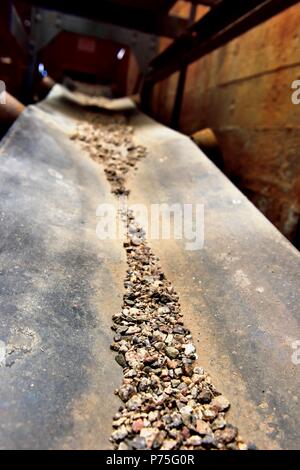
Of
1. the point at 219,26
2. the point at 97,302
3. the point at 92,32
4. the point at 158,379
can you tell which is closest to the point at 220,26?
A: the point at 219,26

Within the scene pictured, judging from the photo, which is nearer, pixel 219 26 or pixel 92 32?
pixel 219 26

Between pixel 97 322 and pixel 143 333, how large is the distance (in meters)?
0.20

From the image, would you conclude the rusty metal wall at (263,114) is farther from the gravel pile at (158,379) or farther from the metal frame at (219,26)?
the gravel pile at (158,379)

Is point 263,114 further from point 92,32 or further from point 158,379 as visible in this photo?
point 92,32

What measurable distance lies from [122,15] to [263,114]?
3301 millimetres

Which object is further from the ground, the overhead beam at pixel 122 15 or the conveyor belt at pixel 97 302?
the overhead beam at pixel 122 15

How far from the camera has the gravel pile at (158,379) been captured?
0.90 metres

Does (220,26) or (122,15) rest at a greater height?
(122,15)

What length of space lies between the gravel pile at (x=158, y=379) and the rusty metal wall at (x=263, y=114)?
1.42m

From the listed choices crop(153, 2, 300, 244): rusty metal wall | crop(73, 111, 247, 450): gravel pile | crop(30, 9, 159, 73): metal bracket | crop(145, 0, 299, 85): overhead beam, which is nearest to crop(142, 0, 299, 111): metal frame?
crop(145, 0, 299, 85): overhead beam

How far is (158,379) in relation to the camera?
1077 mm

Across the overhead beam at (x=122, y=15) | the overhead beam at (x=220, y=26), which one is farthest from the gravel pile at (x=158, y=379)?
the overhead beam at (x=122, y=15)

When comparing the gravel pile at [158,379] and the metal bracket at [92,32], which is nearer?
the gravel pile at [158,379]

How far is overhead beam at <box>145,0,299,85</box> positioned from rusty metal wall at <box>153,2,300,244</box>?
322 mm
